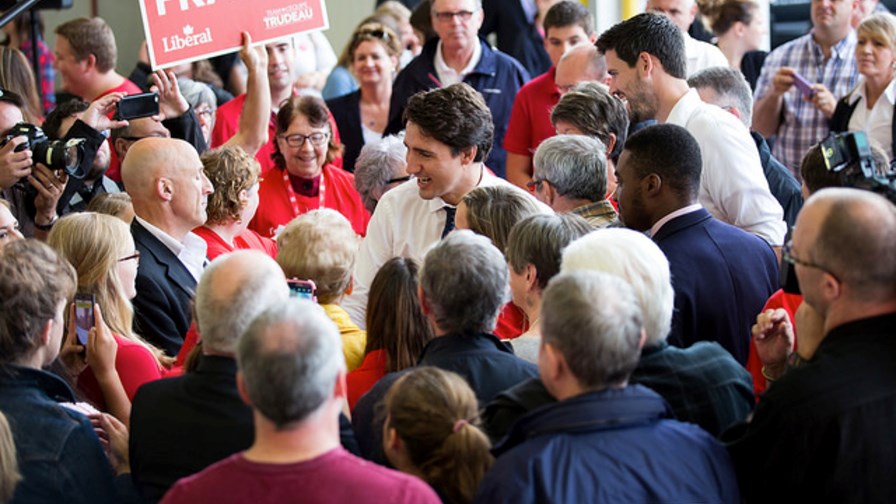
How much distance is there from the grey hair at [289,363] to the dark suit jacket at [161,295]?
6.44ft

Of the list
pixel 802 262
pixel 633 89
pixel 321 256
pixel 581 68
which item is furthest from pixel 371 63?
pixel 802 262

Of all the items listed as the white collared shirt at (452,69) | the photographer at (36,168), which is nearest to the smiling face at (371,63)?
the white collared shirt at (452,69)

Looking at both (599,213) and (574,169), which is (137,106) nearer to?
(574,169)

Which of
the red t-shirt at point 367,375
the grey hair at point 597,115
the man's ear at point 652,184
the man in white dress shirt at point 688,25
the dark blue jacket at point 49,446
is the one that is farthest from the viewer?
the man in white dress shirt at point 688,25

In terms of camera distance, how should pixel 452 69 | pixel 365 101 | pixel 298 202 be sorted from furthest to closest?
pixel 365 101 → pixel 452 69 → pixel 298 202

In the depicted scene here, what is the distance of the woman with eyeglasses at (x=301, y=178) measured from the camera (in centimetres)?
556

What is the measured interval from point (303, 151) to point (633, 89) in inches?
61.1

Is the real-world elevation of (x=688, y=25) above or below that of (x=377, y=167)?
above

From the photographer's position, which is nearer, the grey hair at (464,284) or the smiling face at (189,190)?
the grey hair at (464,284)

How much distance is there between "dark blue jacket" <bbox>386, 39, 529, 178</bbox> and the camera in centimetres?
668

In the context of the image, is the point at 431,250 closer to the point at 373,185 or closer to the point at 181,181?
the point at 181,181

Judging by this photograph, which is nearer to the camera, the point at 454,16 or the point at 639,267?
the point at 639,267

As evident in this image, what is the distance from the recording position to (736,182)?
4.29 meters

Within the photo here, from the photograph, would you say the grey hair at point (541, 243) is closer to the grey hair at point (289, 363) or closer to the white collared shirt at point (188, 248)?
the grey hair at point (289, 363)
